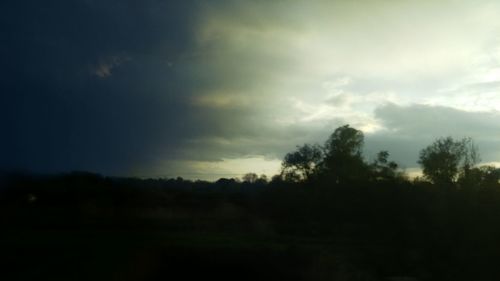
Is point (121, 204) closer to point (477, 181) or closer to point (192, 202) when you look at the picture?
point (192, 202)

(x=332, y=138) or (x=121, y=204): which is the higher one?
(x=332, y=138)

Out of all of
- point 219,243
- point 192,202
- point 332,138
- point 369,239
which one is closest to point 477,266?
point 369,239

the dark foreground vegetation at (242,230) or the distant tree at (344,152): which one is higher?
the distant tree at (344,152)

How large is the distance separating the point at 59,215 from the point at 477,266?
29.7 m

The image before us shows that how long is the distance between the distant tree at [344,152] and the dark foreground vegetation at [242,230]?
20.7 m

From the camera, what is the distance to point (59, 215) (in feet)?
122

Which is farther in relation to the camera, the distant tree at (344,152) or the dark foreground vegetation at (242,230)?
the distant tree at (344,152)

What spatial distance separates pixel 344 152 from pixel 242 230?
49.5m

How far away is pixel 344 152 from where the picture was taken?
93562mm

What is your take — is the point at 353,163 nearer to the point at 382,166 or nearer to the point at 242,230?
the point at 382,166

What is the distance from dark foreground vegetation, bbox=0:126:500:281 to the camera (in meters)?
28.0

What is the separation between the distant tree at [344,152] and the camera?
8831cm

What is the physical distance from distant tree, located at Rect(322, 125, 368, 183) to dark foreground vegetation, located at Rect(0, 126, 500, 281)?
2072 centimetres

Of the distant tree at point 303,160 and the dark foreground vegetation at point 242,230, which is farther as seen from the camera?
the distant tree at point 303,160
